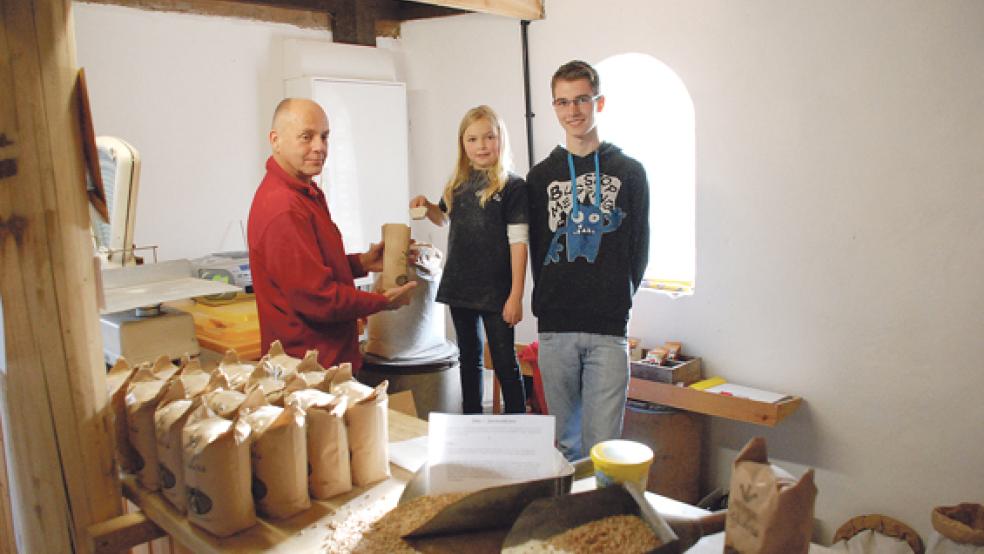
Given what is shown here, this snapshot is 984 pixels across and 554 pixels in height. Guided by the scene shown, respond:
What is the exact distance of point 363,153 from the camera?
454 centimetres

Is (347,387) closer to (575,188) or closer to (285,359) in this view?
(285,359)

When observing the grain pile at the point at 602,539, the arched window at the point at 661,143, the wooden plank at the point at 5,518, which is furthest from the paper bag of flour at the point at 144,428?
the arched window at the point at 661,143

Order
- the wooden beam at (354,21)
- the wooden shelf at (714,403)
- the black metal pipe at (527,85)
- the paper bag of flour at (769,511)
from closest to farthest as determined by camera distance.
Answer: the paper bag of flour at (769,511)
the wooden shelf at (714,403)
the black metal pipe at (527,85)
the wooden beam at (354,21)

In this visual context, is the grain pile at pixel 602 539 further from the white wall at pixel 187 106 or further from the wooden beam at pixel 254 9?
the wooden beam at pixel 254 9

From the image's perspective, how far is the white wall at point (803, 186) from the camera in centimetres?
297

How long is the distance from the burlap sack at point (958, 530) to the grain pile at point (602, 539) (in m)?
2.03

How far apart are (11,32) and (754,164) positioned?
2.92 metres

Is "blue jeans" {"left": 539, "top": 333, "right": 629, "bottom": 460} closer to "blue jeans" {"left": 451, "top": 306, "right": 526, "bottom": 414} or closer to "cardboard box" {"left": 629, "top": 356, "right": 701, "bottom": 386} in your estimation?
"blue jeans" {"left": 451, "top": 306, "right": 526, "bottom": 414}

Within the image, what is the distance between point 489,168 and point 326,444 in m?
1.61

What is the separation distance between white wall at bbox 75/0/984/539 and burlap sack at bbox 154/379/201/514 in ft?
8.59

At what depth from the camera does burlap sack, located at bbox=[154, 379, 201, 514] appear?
1.55 meters

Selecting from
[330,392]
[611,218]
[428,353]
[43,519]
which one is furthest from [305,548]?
[428,353]

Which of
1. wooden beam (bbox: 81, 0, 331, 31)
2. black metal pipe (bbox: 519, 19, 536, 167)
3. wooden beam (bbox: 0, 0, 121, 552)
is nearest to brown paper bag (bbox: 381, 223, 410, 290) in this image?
wooden beam (bbox: 0, 0, 121, 552)

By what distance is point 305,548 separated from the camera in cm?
143
